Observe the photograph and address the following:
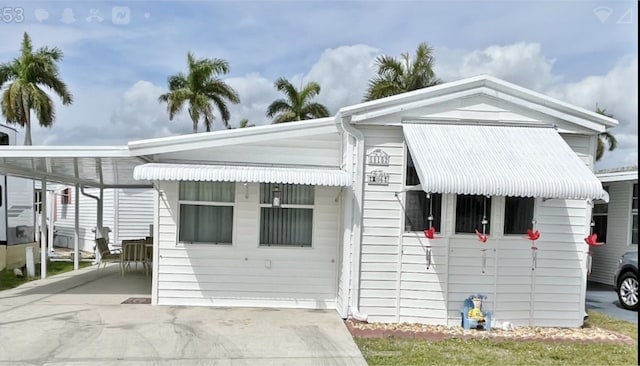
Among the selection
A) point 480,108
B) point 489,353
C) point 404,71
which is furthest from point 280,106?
point 489,353

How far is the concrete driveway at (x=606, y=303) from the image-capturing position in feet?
→ 27.8

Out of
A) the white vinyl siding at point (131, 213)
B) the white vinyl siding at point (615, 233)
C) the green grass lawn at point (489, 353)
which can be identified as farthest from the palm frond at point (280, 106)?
the green grass lawn at point (489, 353)

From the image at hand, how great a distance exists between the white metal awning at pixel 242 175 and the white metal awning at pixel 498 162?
1348 millimetres

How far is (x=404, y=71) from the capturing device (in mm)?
19047

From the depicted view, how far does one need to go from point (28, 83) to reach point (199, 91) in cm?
762

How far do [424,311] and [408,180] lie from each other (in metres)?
2.05

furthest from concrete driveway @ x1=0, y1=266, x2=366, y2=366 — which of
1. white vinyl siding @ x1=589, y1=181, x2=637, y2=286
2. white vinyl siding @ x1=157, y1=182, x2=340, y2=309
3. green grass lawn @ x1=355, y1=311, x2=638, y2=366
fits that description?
white vinyl siding @ x1=589, y1=181, x2=637, y2=286

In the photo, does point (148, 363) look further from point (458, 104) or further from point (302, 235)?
point (458, 104)

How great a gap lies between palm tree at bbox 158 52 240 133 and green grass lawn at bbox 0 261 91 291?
1104 cm

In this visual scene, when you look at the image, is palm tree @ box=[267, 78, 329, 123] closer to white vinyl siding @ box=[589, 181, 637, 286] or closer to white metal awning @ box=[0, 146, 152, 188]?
white metal awning @ box=[0, 146, 152, 188]

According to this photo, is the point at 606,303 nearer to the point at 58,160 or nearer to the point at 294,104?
the point at 58,160

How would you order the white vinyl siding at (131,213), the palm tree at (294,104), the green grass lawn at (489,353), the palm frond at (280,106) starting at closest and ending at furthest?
the green grass lawn at (489,353) → the white vinyl siding at (131,213) → the palm tree at (294,104) → the palm frond at (280,106)

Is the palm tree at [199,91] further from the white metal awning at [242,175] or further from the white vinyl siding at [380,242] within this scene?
the white vinyl siding at [380,242]

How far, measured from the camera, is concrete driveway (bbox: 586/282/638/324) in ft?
27.8
